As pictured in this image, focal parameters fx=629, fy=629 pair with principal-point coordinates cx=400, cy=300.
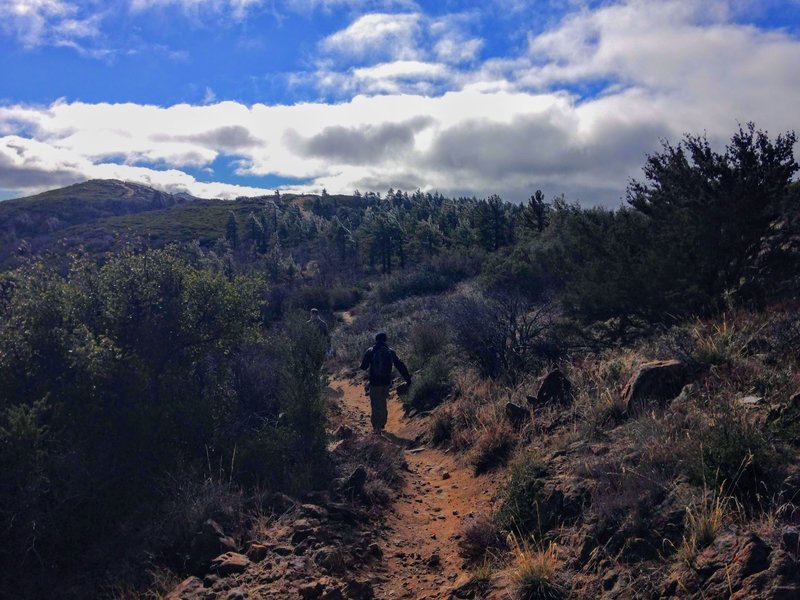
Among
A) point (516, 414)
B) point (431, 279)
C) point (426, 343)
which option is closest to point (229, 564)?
point (516, 414)

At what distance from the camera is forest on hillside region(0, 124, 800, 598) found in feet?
19.4

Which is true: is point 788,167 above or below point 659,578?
above

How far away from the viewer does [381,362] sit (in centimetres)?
1053

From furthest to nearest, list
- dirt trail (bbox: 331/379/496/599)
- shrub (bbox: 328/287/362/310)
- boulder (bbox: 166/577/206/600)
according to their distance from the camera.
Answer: shrub (bbox: 328/287/362/310) → dirt trail (bbox: 331/379/496/599) → boulder (bbox: 166/577/206/600)

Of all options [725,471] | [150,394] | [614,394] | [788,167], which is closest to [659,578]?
[725,471]

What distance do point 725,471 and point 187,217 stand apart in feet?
355

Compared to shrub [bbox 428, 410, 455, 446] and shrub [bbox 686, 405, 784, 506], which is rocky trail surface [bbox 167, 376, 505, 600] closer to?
shrub [bbox 428, 410, 455, 446]

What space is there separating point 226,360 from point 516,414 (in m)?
3.95

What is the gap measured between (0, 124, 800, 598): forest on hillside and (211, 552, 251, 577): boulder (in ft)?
1.33

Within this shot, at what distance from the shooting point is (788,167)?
34.9 feet

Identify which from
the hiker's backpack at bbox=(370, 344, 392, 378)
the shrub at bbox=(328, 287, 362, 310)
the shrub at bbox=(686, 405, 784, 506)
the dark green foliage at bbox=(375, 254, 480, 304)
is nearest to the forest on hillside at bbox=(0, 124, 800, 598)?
the shrub at bbox=(686, 405, 784, 506)

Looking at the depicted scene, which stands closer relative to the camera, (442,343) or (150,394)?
(150,394)

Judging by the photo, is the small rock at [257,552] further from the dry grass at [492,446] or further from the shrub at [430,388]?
the shrub at [430,388]

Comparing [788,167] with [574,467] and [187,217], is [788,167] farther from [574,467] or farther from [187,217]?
[187,217]
